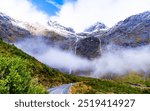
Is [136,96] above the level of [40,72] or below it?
below

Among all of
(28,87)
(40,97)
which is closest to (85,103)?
(40,97)

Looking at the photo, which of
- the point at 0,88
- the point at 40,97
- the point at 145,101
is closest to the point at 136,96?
the point at 145,101

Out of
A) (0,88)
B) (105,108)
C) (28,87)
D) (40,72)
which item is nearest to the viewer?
(105,108)

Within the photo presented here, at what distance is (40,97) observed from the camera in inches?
556

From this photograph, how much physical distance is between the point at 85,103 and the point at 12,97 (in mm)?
2980

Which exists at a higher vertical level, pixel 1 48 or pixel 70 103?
pixel 1 48

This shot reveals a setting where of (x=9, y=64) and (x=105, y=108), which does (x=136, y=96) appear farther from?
(x=9, y=64)

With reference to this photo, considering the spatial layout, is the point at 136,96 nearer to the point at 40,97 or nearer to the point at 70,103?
the point at 70,103

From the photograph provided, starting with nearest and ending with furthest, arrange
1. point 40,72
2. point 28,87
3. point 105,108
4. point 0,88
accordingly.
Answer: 1. point 105,108
2. point 0,88
3. point 28,87
4. point 40,72

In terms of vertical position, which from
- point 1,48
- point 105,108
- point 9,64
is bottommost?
point 105,108

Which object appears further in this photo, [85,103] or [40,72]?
[40,72]

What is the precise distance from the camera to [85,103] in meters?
13.7

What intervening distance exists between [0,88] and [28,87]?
26.6 ft

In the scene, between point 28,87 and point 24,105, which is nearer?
point 24,105
